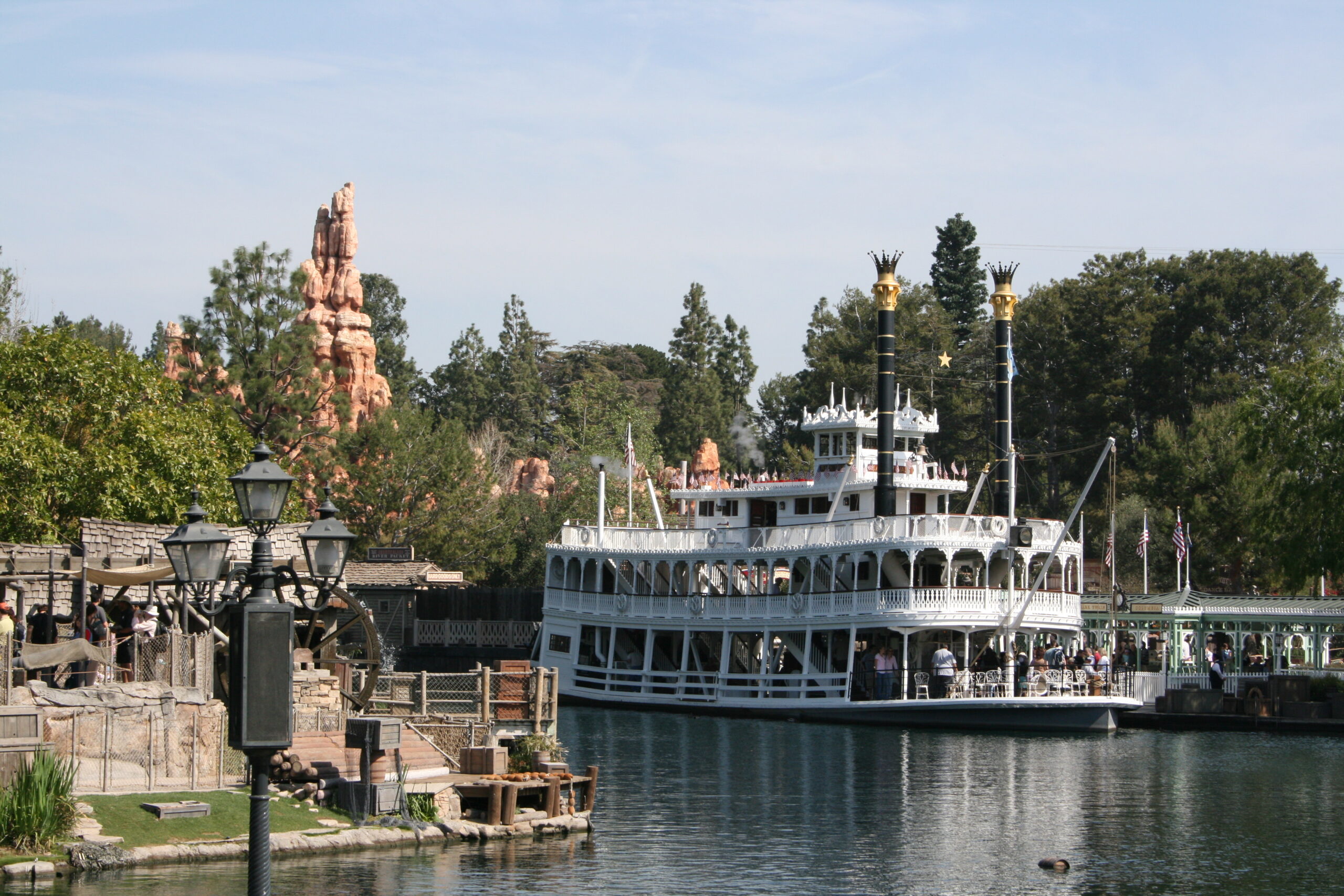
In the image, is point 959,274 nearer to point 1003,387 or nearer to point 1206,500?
point 1206,500

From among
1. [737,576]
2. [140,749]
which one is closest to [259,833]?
[140,749]

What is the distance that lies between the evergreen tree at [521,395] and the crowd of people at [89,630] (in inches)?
2572

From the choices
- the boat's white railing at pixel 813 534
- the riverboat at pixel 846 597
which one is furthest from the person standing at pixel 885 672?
the boat's white railing at pixel 813 534

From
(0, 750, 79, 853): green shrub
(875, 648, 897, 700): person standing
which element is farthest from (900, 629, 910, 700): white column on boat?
(0, 750, 79, 853): green shrub


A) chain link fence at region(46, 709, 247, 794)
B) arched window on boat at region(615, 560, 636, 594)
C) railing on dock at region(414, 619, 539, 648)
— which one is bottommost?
chain link fence at region(46, 709, 247, 794)

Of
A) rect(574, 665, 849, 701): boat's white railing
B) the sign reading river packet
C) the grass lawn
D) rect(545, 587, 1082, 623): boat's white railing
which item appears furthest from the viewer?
the sign reading river packet

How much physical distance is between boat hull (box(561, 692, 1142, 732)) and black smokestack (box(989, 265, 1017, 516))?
22.2 feet

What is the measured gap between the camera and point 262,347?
60438mm

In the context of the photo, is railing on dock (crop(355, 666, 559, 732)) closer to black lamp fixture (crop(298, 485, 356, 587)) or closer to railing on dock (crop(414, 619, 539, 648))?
black lamp fixture (crop(298, 485, 356, 587))

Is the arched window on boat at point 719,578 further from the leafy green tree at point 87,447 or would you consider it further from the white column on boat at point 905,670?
the leafy green tree at point 87,447

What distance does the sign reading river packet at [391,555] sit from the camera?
59.9m

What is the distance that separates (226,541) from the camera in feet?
38.2

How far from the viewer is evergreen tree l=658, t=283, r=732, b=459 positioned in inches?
3718

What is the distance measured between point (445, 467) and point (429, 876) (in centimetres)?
4673
